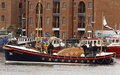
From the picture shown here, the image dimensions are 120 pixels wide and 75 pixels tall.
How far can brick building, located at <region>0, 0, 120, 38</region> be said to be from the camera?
82500mm

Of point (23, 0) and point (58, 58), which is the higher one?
point (23, 0)

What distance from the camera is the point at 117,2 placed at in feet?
275

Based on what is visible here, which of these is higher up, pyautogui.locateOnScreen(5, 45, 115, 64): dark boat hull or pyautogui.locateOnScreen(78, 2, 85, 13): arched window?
pyautogui.locateOnScreen(78, 2, 85, 13): arched window

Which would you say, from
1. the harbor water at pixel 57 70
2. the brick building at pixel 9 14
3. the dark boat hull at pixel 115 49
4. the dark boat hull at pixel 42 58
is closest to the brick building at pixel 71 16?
the brick building at pixel 9 14

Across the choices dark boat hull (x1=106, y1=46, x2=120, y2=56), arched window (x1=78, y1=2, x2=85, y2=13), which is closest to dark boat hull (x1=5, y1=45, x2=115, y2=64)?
dark boat hull (x1=106, y1=46, x2=120, y2=56)

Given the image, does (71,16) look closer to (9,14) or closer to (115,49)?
(9,14)

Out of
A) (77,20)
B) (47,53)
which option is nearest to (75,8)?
(77,20)

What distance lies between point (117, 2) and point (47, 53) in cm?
4427

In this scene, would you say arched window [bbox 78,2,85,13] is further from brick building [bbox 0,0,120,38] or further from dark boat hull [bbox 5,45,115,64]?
dark boat hull [bbox 5,45,115,64]

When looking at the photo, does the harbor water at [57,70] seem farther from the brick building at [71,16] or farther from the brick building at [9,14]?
the brick building at [9,14]

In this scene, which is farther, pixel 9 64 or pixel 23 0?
pixel 23 0

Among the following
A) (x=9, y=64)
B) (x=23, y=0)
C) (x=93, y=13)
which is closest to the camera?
(x=9, y=64)

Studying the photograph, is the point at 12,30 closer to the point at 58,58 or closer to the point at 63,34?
the point at 63,34

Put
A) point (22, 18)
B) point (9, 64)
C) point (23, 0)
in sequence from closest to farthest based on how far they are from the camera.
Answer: point (9, 64) < point (22, 18) < point (23, 0)
